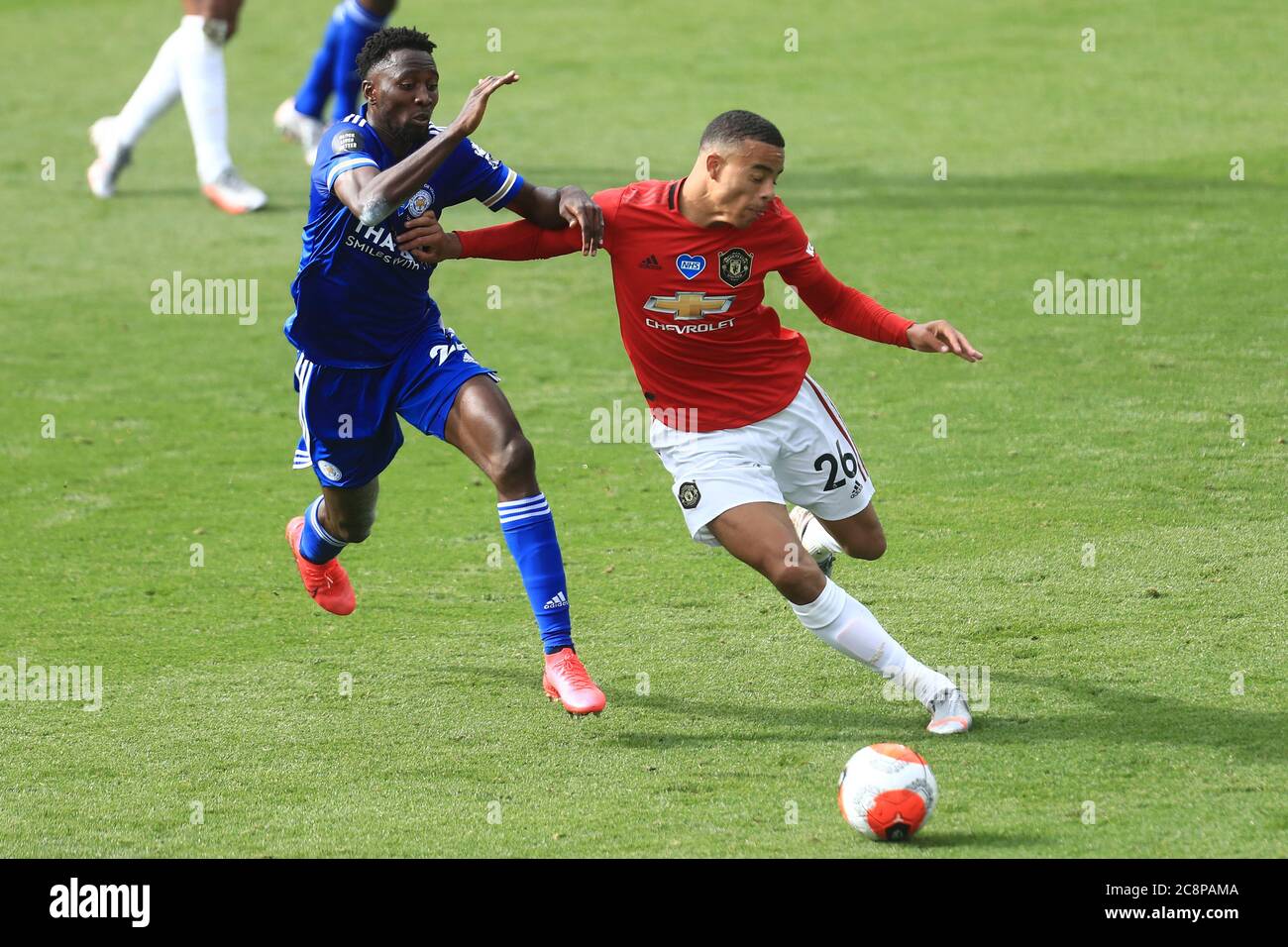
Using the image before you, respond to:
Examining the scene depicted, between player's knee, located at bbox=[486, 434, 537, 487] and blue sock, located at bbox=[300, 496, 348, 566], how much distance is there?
1.24 meters

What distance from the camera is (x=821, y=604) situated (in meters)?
5.54

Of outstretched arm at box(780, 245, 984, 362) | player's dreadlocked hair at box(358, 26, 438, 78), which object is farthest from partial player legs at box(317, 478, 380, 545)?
outstretched arm at box(780, 245, 984, 362)

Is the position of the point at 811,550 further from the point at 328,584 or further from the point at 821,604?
the point at 328,584

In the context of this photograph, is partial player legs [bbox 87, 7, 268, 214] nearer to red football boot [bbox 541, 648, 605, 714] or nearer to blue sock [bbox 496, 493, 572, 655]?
blue sock [bbox 496, 493, 572, 655]

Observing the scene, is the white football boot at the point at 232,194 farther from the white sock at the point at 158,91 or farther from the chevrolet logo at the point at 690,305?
the chevrolet logo at the point at 690,305

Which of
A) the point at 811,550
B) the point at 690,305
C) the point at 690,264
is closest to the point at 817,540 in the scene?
the point at 811,550

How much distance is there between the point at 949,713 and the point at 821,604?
58 centimetres

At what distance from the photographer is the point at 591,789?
5340 millimetres

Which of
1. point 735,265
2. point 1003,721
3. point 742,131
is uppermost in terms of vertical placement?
point 742,131

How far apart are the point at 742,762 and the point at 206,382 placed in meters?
6.18

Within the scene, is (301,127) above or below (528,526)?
above

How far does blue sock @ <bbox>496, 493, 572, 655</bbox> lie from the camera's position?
5.86 meters

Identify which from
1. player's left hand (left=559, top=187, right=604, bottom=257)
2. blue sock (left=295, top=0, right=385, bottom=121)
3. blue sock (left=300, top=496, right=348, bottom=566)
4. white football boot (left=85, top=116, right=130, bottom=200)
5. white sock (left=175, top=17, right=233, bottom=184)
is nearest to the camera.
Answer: player's left hand (left=559, top=187, right=604, bottom=257)
